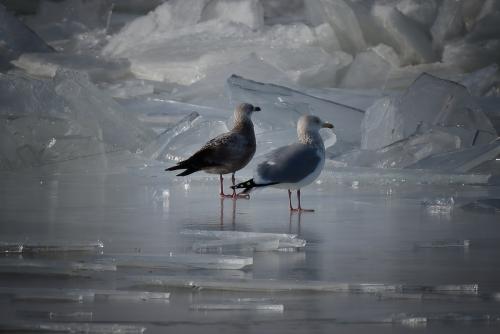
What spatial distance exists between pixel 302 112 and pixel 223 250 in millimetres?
4912

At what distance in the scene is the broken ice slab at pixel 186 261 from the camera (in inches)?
148

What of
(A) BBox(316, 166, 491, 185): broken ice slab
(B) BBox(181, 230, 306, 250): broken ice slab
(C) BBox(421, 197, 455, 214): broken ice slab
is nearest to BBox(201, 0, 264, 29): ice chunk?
(A) BBox(316, 166, 491, 185): broken ice slab

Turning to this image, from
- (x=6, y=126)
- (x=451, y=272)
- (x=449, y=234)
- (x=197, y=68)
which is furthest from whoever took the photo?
(x=197, y=68)

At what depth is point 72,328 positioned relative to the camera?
2.83 meters

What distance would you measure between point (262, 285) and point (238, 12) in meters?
12.0

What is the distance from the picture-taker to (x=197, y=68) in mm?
13383

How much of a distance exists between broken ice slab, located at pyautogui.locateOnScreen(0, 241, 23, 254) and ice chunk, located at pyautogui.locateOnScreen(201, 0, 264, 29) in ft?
35.6

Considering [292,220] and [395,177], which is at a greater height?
[395,177]

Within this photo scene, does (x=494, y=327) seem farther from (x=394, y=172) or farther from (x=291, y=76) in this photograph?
(x=291, y=76)

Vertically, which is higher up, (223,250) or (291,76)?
(291,76)

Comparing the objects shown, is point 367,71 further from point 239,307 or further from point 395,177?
point 239,307

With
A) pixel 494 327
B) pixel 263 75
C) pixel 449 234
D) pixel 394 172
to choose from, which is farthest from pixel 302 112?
pixel 494 327

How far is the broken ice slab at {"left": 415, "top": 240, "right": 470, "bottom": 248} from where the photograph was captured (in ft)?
14.2

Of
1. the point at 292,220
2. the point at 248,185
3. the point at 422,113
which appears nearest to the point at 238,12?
the point at 422,113
